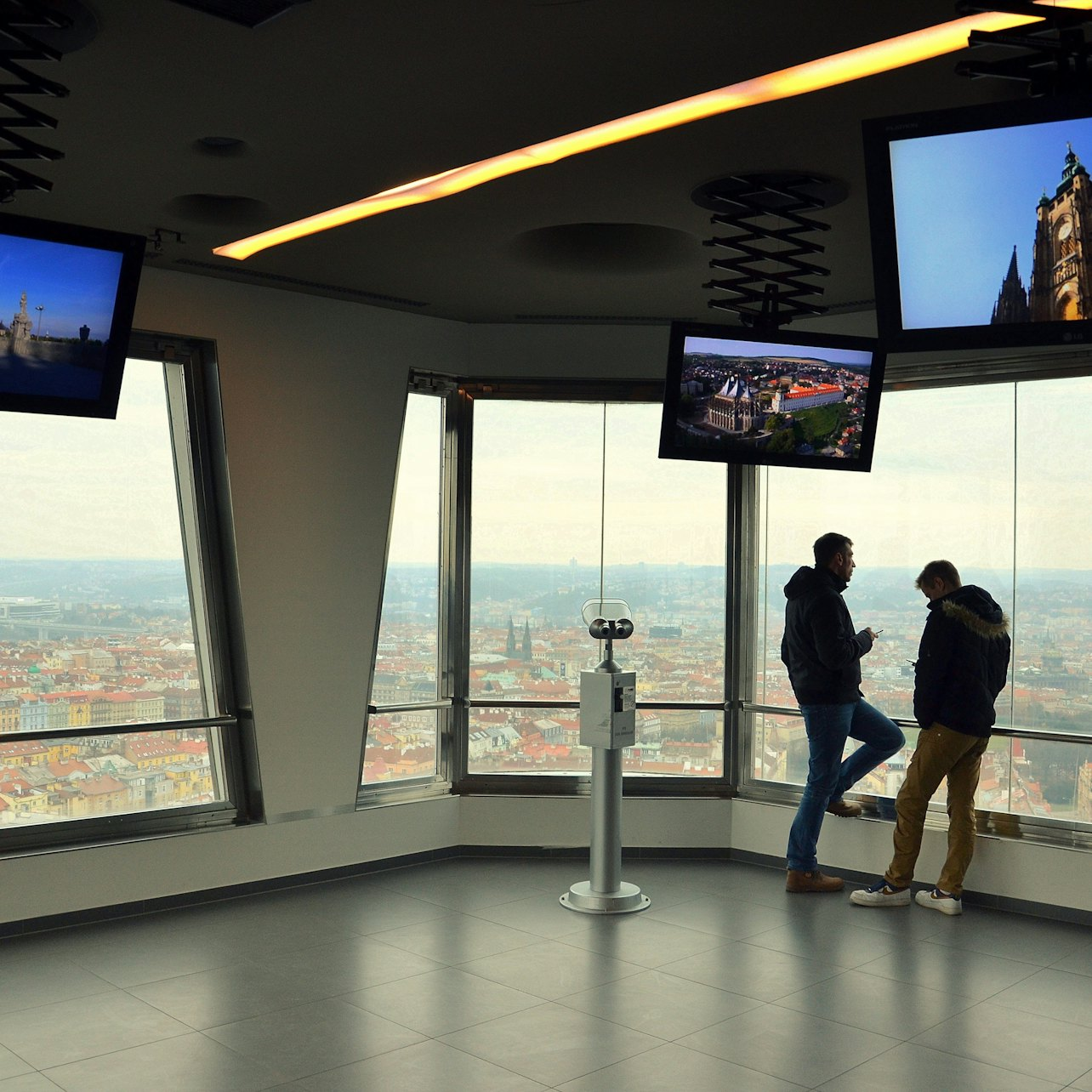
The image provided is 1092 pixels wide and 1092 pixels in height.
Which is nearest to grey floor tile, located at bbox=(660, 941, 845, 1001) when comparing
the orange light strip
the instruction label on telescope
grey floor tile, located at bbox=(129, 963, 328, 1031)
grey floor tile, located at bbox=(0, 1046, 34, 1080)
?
the instruction label on telescope

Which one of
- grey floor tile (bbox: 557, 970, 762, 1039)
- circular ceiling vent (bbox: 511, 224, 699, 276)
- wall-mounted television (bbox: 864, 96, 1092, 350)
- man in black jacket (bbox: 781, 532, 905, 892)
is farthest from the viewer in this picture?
man in black jacket (bbox: 781, 532, 905, 892)

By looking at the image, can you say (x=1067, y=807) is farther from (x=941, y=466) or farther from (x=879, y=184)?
(x=879, y=184)

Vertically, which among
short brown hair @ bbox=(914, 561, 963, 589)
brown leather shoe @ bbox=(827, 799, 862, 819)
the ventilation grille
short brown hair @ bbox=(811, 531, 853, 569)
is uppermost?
the ventilation grille

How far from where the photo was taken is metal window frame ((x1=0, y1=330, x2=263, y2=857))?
602cm

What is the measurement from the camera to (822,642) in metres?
6.09

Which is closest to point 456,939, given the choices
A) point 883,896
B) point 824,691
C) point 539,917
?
point 539,917

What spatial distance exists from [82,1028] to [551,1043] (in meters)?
1.68

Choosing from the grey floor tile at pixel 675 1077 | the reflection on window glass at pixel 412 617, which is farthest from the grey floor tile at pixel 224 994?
the reflection on window glass at pixel 412 617

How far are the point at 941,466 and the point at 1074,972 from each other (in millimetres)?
2645

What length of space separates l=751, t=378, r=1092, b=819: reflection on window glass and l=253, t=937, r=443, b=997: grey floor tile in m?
2.75

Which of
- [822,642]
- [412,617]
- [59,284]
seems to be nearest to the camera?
[59,284]

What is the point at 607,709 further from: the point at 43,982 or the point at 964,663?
the point at 43,982

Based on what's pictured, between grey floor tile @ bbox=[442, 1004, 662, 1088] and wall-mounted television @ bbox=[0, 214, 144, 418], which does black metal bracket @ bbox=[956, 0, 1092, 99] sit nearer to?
wall-mounted television @ bbox=[0, 214, 144, 418]

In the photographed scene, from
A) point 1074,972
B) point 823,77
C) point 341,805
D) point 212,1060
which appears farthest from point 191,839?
point 823,77
